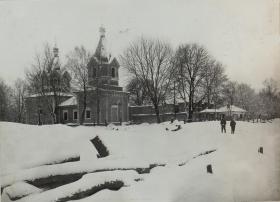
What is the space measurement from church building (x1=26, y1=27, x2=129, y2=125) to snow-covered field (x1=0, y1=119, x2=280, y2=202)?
10 cm

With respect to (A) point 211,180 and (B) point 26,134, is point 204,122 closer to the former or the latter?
(A) point 211,180

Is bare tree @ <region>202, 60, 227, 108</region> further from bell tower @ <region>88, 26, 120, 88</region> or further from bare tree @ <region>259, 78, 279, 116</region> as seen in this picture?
bell tower @ <region>88, 26, 120, 88</region>

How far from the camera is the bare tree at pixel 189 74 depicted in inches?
107

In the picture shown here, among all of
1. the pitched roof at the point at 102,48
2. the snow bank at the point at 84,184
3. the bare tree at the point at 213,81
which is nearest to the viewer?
the snow bank at the point at 84,184

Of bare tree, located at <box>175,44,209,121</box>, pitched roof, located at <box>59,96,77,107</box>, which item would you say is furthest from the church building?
bare tree, located at <box>175,44,209,121</box>

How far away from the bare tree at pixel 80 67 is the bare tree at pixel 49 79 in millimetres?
56

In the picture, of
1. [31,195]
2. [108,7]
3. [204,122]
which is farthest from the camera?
[204,122]

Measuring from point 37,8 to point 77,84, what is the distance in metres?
0.57

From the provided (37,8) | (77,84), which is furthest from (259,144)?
(37,8)

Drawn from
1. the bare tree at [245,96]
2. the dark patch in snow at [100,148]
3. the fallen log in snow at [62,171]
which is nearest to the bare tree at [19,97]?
the fallen log in snow at [62,171]

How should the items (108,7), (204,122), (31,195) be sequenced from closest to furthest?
1. (31,195)
2. (108,7)
3. (204,122)

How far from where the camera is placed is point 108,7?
2555mm

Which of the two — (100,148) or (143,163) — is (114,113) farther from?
(143,163)

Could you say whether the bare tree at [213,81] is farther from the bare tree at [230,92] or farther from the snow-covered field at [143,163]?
the snow-covered field at [143,163]
